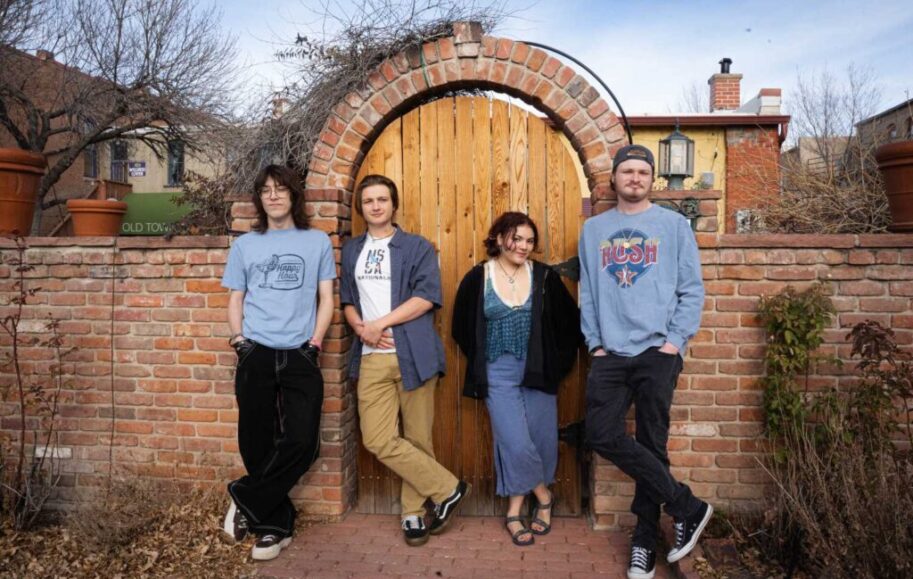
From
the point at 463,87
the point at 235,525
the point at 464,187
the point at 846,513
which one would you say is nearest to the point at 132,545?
the point at 235,525

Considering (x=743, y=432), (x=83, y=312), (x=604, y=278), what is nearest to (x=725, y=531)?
(x=743, y=432)

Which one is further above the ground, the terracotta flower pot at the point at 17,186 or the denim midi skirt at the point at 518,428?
the terracotta flower pot at the point at 17,186

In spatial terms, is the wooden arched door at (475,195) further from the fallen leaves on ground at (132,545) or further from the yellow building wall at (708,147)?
the yellow building wall at (708,147)

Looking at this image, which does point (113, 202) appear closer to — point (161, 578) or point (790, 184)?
point (161, 578)

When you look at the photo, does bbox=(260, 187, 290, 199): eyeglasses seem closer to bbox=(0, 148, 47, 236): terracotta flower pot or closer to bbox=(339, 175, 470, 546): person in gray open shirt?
bbox=(339, 175, 470, 546): person in gray open shirt

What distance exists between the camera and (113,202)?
176 inches

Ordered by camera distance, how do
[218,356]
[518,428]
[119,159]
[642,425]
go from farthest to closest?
[119,159] < [218,356] < [518,428] < [642,425]

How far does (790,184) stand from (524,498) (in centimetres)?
363

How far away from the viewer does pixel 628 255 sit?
3262 mm

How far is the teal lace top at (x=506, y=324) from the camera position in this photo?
12.1ft

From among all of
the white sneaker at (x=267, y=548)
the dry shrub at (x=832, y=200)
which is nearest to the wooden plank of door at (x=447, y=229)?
the white sneaker at (x=267, y=548)

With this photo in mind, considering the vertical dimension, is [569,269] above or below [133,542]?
above

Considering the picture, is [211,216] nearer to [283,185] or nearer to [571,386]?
[283,185]

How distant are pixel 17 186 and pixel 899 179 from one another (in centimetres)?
530
